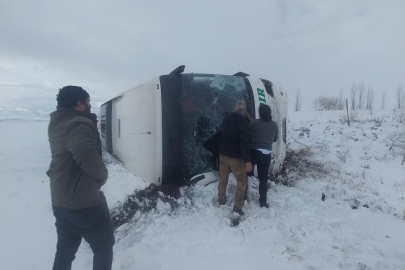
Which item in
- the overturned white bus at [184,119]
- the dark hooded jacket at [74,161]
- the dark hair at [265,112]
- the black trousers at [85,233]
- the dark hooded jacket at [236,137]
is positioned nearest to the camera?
the dark hooded jacket at [74,161]

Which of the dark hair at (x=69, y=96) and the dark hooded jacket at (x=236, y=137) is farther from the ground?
the dark hair at (x=69, y=96)

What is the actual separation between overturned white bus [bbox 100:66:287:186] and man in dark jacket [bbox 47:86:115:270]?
201cm

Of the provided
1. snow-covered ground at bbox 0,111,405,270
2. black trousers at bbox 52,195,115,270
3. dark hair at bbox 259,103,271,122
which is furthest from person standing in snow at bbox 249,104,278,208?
black trousers at bbox 52,195,115,270

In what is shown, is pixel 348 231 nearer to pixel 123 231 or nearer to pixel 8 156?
pixel 123 231

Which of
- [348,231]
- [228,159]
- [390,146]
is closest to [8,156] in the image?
[228,159]

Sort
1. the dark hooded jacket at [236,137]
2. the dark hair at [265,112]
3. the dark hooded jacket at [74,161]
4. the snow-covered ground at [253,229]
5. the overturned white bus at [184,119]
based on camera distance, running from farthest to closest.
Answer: the overturned white bus at [184,119] → the dark hair at [265,112] → the dark hooded jacket at [236,137] → the snow-covered ground at [253,229] → the dark hooded jacket at [74,161]

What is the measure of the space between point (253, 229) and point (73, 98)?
2634 mm

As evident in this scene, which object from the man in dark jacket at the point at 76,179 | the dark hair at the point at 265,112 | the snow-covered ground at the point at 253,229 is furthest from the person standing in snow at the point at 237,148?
the man in dark jacket at the point at 76,179

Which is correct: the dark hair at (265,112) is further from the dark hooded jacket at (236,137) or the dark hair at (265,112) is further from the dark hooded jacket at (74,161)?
the dark hooded jacket at (74,161)

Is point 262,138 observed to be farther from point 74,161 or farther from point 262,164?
point 74,161

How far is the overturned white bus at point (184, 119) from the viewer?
4.09 metres

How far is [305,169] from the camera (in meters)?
5.99

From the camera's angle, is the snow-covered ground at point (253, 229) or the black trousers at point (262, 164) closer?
the snow-covered ground at point (253, 229)

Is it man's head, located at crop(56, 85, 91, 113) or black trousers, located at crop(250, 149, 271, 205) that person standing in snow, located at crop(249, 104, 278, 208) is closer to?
black trousers, located at crop(250, 149, 271, 205)
